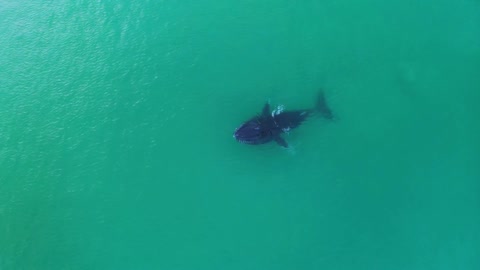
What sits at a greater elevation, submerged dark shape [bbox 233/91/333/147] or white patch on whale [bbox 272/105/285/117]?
white patch on whale [bbox 272/105/285/117]

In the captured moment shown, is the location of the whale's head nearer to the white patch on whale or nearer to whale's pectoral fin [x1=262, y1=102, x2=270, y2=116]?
whale's pectoral fin [x1=262, y1=102, x2=270, y2=116]

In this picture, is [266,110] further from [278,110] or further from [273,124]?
[273,124]

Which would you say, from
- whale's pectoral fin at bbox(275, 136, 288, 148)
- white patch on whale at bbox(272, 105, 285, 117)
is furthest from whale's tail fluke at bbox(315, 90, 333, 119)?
whale's pectoral fin at bbox(275, 136, 288, 148)

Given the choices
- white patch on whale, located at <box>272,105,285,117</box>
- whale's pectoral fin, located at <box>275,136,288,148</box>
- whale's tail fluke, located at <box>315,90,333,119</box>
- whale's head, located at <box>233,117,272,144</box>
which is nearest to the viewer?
whale's head, located at <box>233,117,272,144</box>

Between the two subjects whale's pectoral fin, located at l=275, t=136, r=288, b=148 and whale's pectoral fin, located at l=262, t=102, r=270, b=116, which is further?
whale's pectoral fin, located at l=262, t=102, r=270, b=116

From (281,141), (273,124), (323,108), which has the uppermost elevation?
(323,108)

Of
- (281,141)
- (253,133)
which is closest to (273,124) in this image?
(281,141)

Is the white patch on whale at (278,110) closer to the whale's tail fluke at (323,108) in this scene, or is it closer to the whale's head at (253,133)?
the whale's head at (253,133)

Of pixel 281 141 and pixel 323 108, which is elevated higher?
pixel 323 108

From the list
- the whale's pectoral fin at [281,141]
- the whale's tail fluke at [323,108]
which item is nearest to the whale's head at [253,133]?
the whale's pectoral fin at [281,141]
